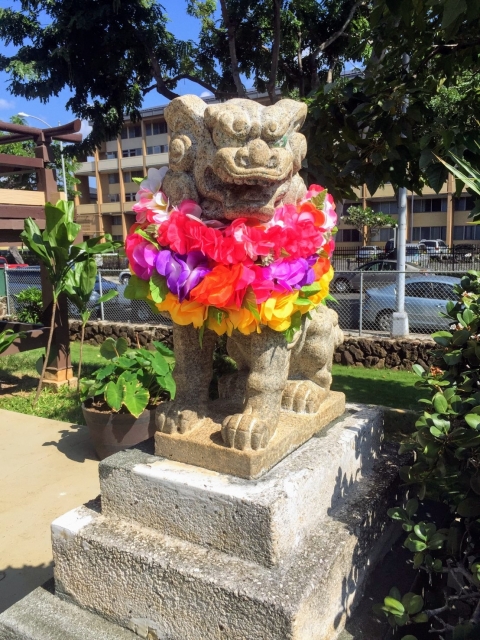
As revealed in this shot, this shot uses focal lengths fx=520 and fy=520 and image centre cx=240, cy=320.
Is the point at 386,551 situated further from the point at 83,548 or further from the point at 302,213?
the point at 302,213

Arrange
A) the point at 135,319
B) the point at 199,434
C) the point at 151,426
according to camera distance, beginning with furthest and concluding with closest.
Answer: the point at 135,319 → the point at 151,426 → the point at 199,434

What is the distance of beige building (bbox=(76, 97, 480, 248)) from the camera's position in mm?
32469

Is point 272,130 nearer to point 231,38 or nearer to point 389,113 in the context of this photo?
point 389,113

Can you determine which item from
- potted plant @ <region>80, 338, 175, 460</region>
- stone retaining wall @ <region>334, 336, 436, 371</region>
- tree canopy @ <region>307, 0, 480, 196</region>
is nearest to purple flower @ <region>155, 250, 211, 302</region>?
tree canopy @ <region>307, 0, 480, 196</region>

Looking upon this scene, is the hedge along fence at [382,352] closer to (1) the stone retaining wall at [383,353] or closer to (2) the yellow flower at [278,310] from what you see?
(1) the stone retaining wall at [383,353]

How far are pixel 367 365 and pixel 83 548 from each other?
653cm

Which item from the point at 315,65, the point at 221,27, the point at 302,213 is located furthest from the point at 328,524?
the point at 221,27

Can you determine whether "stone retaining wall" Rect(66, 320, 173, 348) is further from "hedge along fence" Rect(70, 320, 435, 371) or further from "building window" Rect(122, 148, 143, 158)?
"building window" Rect(122, 148, 143, 158)

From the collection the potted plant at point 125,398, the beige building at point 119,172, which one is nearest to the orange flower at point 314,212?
the potted plant at point 125,398

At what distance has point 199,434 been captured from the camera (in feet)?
6.40

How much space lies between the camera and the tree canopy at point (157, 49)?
11.4 m

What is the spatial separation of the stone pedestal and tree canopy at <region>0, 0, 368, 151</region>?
35.4ft

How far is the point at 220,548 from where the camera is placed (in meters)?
1.78

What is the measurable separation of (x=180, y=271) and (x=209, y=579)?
1.00 meters
